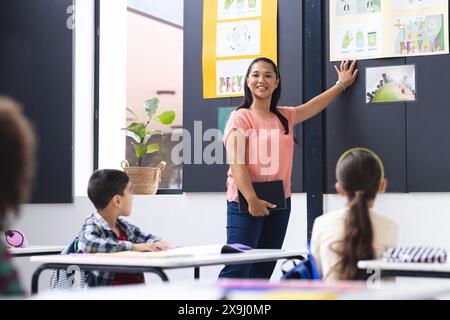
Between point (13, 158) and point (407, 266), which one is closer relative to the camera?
point (13, 158)

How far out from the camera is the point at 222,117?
501 cm

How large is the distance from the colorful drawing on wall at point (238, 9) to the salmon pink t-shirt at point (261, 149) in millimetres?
941

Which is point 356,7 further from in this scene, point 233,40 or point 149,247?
point 149,247

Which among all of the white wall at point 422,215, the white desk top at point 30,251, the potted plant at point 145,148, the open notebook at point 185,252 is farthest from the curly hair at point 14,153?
the potted plant at point 145,148

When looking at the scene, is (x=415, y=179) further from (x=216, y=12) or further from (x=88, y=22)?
(x=88, y=22)

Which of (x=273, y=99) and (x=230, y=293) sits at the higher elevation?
(x=273, y=99)

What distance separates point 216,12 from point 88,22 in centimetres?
102

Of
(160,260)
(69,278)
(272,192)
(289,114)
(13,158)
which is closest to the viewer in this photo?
(13,158)

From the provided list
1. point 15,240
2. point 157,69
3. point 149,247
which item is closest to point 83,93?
point 157,69

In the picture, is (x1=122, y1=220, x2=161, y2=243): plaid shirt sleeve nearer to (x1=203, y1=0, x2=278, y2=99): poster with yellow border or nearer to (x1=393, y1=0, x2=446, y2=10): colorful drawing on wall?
(x1=203, y1=0, x2=278, y2=99): poster with yellow border

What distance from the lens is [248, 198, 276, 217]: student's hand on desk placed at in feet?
13.1

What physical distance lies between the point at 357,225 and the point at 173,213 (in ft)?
9.53
